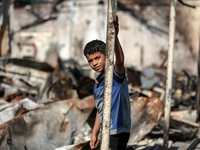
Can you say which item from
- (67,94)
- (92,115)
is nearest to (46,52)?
(67,94)

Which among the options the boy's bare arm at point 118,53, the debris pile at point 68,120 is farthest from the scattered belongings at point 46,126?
the boy's bare arm at point 118,53

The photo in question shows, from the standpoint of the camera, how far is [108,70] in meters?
2.03

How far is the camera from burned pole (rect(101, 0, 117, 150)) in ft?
6.49

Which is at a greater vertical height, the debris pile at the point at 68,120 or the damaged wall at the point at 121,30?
the damaged wall at the point at 121,30

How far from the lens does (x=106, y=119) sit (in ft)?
6.74

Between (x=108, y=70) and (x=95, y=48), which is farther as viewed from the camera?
(x=95, y=48)

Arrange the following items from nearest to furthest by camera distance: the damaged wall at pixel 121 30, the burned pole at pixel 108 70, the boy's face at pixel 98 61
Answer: the burned pole at pixel 108 70, the boy's face at pixel 98 61, the damaged wall at pixel 121 30

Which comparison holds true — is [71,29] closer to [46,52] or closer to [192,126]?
[46,52]

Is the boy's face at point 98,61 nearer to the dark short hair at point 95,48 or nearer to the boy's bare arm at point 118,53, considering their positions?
the dark short hair at point 95,48

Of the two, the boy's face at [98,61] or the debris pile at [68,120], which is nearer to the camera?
the boy's face at [98,61]

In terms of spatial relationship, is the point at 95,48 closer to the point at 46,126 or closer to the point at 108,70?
the point at 108,70

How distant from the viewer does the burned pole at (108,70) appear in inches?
77.9

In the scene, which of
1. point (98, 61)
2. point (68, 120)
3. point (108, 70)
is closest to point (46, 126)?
point (68, 120)

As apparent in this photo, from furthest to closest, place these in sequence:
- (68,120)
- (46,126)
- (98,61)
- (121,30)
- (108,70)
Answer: (121,30), (68,120), (46,126), (98,61), (108,70)
